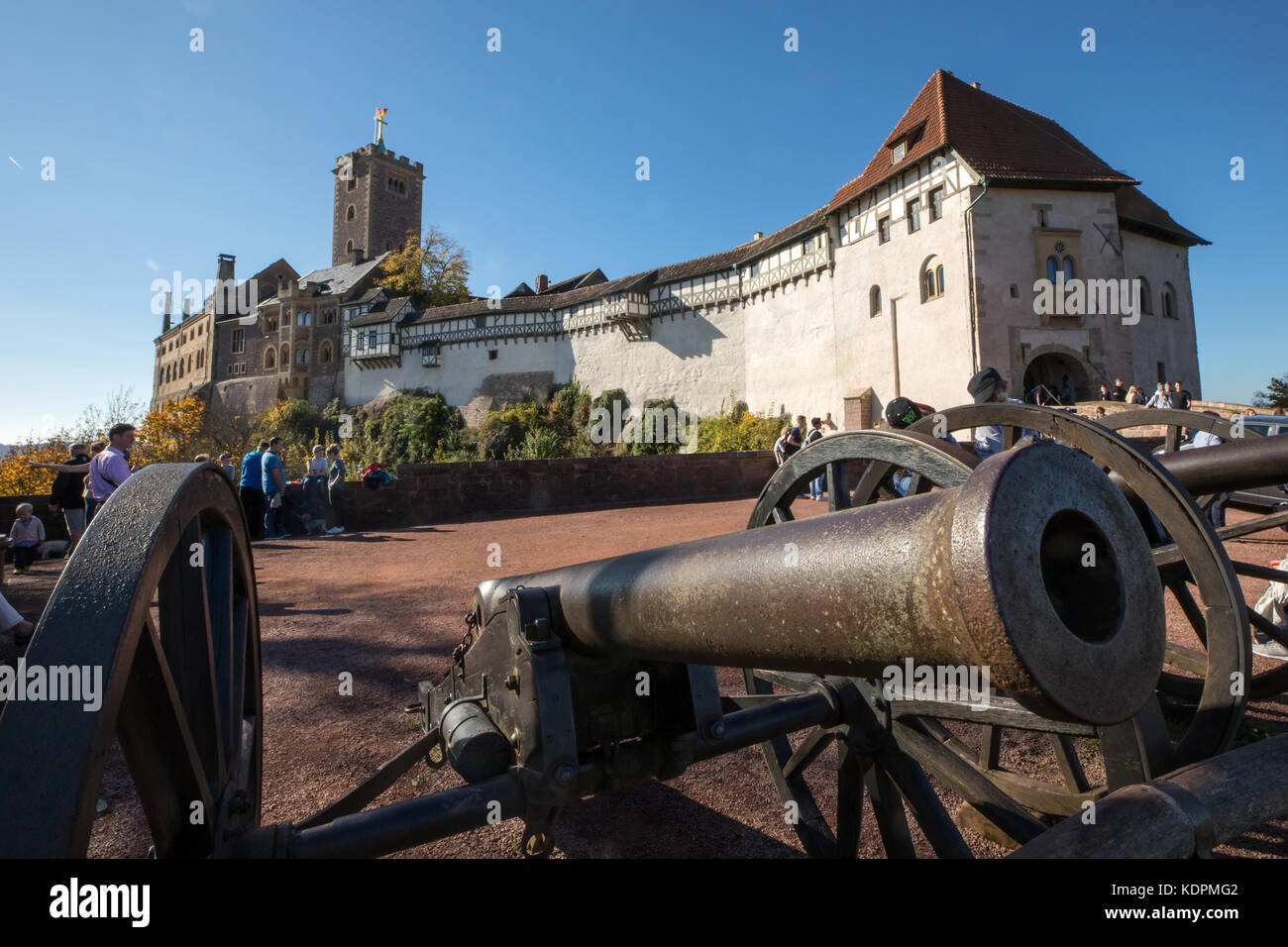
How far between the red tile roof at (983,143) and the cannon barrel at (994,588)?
2684 centimetres

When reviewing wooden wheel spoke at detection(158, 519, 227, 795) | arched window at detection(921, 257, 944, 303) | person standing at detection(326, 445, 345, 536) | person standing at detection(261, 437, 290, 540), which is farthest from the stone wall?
wooden wheel spoke at detection(158, 519, 227, 795)

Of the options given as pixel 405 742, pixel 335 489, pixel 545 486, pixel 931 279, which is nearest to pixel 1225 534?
pixel 405 742

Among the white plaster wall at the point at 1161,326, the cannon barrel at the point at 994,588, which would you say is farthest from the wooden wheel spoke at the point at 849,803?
the white plaster wall at the point at 1161,326

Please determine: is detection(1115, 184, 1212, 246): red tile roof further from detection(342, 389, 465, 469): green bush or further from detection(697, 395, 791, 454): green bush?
detection(342, 389, 465, 469): green bush

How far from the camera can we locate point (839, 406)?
28.7 meters

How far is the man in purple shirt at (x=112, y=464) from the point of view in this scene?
20.7 ft

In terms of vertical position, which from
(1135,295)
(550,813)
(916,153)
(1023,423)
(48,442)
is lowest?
(550,813)

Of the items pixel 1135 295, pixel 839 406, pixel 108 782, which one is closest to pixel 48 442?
pixel 839 406

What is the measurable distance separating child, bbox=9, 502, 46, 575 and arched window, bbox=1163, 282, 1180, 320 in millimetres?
33251

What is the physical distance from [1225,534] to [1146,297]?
28531 mm

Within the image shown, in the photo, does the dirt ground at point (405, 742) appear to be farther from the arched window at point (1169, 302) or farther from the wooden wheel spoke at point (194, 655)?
the arched window at point (1169, 302)
